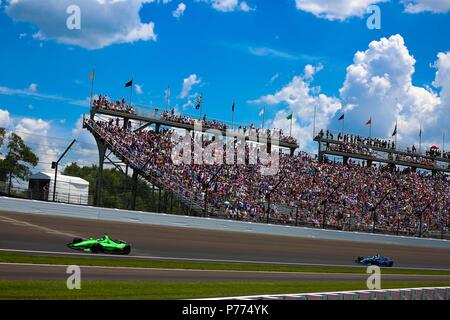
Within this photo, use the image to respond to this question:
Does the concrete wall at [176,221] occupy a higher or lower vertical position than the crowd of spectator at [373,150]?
lower

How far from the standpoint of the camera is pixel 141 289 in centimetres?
1213

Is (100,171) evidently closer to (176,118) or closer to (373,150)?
(176,118)

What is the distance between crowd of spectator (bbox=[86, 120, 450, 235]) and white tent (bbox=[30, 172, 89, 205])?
399 centimetres

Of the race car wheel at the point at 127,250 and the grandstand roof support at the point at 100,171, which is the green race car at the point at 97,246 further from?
the grandstand roof support at the point at 100,171

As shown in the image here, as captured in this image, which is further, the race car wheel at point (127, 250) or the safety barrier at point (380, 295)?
the race car wheel at point (127, 250)

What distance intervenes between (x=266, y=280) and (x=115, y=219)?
1004cm

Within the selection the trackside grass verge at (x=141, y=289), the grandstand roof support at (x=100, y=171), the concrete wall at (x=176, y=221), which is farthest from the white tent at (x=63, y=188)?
the trackside grass verge at (x=141, y=289)

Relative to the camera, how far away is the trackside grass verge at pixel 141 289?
1039 centimetres

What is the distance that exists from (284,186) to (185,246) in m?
15.8

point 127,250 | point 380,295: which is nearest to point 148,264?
Result: point 127,250

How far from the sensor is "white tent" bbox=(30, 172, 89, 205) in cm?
2548

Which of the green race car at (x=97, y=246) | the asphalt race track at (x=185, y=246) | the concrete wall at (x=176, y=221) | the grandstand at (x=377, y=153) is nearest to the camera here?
the asphalt race track at (x=185, y=246)

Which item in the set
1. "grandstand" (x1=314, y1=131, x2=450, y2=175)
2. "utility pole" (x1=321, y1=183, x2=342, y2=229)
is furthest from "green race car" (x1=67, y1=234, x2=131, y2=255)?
"grandstand" (x1=314, y1=131, x2=450, y2=175)

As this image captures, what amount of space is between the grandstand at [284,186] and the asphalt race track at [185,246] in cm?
362
